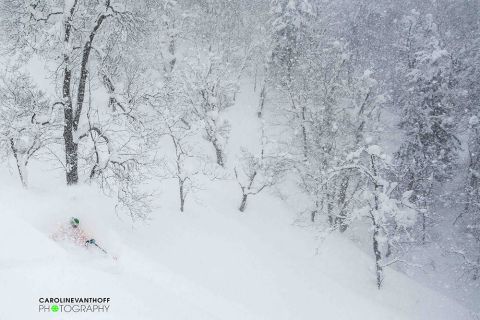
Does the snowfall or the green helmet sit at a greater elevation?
the green helmet

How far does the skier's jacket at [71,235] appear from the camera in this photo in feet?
42.6

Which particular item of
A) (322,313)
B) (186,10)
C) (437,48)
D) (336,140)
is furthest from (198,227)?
(186,10)

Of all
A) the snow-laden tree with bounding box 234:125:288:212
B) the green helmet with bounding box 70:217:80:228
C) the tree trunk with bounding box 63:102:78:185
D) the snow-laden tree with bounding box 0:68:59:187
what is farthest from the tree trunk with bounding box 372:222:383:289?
the snow-laden tree with bounding box 0:68:59:187

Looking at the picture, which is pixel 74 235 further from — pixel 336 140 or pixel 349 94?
pixel 349 94

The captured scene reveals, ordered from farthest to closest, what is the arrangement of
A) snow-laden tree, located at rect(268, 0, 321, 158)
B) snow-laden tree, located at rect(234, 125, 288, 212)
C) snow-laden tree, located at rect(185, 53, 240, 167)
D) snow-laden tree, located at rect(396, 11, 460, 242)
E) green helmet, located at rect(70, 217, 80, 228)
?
snow-laden tree, located at rect(268, 0, 321, 158)
snow-laden tree, located at rect(396, 11, 460, 242)
snow-laden tree, located at rect(185, 53, 240, 167)
snow-laden tree, located at rect(234, 125, 288, 212)
green helmet, located at rect(70, 217, 80, 228)

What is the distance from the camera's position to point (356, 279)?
21.3 meters

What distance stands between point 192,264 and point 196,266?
184mm

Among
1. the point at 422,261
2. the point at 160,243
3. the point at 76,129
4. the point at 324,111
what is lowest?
the point at 422,261

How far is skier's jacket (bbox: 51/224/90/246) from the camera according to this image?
1299cm

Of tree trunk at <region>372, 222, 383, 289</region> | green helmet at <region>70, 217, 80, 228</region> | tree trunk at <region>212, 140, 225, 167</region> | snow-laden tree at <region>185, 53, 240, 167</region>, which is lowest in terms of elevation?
tree trunk at <region>372, 222, 383, 289</region>

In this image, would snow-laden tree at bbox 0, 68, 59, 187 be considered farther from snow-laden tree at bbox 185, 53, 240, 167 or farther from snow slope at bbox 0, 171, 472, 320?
snow-laden tree at bbox 185, 53, 240, 167

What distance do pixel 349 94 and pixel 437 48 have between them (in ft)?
21.3

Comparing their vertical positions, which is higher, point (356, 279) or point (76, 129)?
point (76, 129)

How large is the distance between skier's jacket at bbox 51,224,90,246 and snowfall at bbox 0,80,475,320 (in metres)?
0.39
